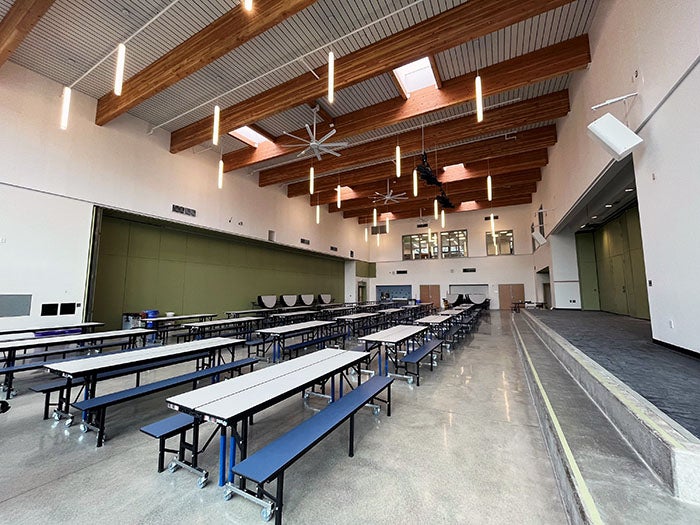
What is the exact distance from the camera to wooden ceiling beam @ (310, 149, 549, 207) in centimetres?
997

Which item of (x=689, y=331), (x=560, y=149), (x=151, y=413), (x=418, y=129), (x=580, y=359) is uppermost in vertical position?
(x=418, y=129)

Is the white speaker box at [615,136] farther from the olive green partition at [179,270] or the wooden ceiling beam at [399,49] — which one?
the olive green partition at [179,270]

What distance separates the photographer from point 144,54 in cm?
535

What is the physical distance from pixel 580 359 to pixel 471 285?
1520 centimetres

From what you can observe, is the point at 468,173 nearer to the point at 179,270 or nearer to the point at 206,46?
the point at 206,46

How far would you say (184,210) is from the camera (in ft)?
27.7

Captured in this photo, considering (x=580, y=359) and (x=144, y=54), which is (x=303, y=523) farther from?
(x=144, y=54)

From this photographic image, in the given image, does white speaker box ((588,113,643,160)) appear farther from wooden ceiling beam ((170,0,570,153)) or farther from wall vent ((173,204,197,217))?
wall vent ((173,204,197,217))

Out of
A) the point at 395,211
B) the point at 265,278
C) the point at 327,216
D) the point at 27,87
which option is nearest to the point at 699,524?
the point at 27,87

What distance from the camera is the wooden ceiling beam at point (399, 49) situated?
165 inches

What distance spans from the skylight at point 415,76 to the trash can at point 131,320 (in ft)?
27.7

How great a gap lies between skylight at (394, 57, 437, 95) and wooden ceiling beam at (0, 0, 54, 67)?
17.9 ft

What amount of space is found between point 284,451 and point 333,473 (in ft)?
1.82

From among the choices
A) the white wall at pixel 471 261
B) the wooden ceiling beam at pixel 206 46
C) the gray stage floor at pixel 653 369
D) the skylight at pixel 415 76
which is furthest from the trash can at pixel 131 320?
the white wall at pixel 471 261
